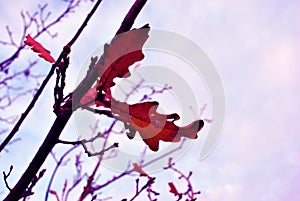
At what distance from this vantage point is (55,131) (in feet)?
2.46

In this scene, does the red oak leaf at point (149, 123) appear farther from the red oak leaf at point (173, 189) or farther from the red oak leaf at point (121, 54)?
the red oak leaf at point (173, 189)

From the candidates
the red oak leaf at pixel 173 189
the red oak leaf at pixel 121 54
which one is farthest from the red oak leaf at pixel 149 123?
the red oak leaf at pixel 173 189

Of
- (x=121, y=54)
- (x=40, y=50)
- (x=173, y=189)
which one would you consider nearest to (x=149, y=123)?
(x=121, y=54)

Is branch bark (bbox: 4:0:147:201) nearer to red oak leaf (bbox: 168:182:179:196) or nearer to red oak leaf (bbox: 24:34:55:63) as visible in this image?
red oak leaf (bbox: 24:34:55:63)

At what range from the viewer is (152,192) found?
2203 mm

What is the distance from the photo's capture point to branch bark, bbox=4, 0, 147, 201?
0.75m

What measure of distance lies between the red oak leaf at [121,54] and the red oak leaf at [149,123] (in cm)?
6

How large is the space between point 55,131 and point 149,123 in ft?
0.72

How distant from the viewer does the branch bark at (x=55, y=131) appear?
0.75 meters

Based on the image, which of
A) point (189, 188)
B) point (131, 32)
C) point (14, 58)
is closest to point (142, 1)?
point (131, 32)

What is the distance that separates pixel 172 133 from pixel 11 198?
0.42m

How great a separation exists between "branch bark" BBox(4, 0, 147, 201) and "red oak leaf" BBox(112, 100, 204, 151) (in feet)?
0.28

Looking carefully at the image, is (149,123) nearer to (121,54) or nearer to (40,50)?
(121,54)

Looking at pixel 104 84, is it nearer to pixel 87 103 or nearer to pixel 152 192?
pixel 87 103
